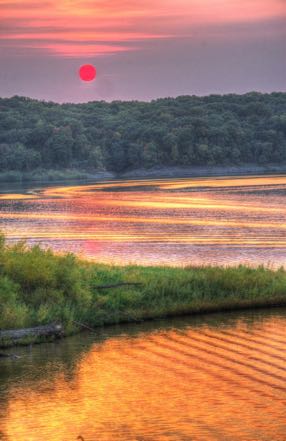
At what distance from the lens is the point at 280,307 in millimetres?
40906

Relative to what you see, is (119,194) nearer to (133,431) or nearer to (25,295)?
(25,295)

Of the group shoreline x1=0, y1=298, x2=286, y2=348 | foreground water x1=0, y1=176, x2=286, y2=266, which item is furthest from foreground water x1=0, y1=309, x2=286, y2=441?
foreground water x1=0, y1=176, x2=286, y2=266

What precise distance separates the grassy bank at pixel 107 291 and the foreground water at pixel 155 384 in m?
1.13

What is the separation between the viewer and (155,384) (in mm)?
29109

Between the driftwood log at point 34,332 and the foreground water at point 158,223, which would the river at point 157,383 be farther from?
the foreground water at point 158,223

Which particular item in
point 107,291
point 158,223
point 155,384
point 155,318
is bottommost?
point 155,384

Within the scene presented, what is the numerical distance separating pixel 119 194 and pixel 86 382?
12309 centimetres

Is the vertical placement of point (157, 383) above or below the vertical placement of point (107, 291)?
below

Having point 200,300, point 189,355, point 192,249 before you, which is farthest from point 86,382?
point 192,249

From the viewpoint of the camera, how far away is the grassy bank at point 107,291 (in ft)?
118

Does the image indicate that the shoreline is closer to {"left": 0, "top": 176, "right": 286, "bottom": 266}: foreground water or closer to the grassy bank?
the grassy bank

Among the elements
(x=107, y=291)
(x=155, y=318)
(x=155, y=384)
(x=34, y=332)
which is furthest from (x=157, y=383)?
(x=107, y=291)

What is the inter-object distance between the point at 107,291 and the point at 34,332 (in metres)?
5.16

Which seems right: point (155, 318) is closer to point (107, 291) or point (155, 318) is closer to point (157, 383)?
point (107, 291)
